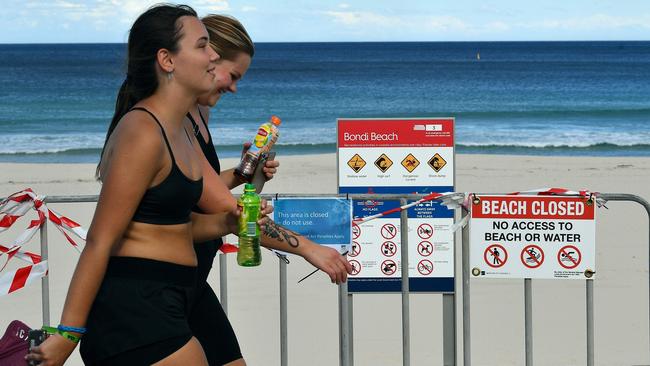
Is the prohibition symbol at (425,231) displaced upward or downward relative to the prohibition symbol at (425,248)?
upward

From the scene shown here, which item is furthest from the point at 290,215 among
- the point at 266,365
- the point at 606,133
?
the point at 606,133

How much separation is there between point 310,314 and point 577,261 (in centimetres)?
364

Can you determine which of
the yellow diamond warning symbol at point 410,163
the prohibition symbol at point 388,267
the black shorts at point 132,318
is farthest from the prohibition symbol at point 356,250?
the black shorts at point 132,318

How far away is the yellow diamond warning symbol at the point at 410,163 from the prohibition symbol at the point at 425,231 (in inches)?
12.8

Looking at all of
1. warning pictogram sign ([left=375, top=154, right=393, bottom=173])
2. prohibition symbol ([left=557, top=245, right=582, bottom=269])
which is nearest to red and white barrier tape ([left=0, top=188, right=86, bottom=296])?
warning pictogram sign ([left=375, top=154, right=393, bottom=173])

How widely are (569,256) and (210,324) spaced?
2207mm

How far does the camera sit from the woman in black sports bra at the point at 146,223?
264cm

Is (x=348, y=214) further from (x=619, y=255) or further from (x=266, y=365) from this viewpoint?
(x=619, y=255)

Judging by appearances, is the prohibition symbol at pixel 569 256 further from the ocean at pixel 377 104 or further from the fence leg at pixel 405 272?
the ocean at pixel 377 104

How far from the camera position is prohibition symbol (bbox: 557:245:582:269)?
4.88 m

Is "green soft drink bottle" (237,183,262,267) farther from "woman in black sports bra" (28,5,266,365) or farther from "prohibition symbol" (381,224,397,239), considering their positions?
"prohibition symbol" (381,224,397,239)

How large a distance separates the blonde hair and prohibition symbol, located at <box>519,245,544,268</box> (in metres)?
2.09

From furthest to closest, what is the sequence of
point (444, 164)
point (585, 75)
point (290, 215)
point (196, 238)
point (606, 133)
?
1. point (585, 75)
2. point (606, 133)
3. point (444, 164)
4. point (290, 215)
5. point (196, 238)

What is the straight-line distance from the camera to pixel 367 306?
834cm
